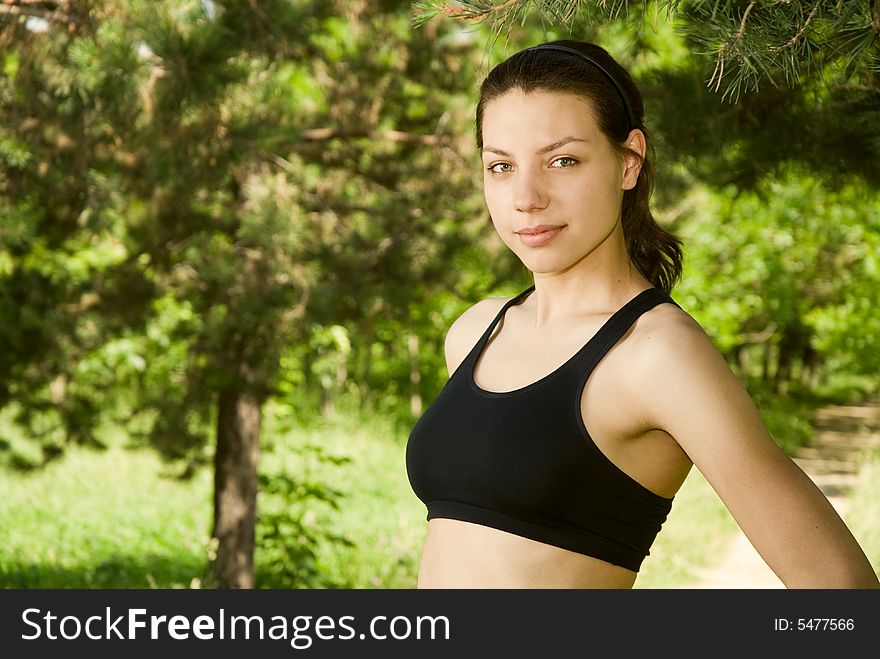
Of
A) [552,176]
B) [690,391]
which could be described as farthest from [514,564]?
[552,176]

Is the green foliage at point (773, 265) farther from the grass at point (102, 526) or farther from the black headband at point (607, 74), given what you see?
the black headband at point (607, 74)

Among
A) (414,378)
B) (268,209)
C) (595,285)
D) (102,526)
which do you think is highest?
(414,378)

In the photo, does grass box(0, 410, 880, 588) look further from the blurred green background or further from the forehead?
the forehead

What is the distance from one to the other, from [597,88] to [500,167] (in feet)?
0.65

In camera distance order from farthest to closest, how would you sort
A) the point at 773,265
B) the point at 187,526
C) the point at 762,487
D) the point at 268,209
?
the point at 773,265
the point at 187,526
the point at 268,209
the point at 762,487

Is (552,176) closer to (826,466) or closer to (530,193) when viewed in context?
(530,193)

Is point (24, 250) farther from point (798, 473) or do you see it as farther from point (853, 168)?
point (798, 473)

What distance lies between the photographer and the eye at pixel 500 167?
5.36ft

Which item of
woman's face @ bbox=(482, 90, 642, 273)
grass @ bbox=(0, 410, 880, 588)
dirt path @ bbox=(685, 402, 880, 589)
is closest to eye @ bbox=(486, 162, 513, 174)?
woman's face @ bbox=(482, 90, 642, 273)

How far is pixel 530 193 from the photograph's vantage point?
5.16ft

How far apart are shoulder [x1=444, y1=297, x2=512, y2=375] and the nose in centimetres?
37

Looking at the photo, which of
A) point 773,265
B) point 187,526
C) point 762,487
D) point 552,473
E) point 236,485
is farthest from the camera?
point 773,265

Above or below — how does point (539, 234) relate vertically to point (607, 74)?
below
